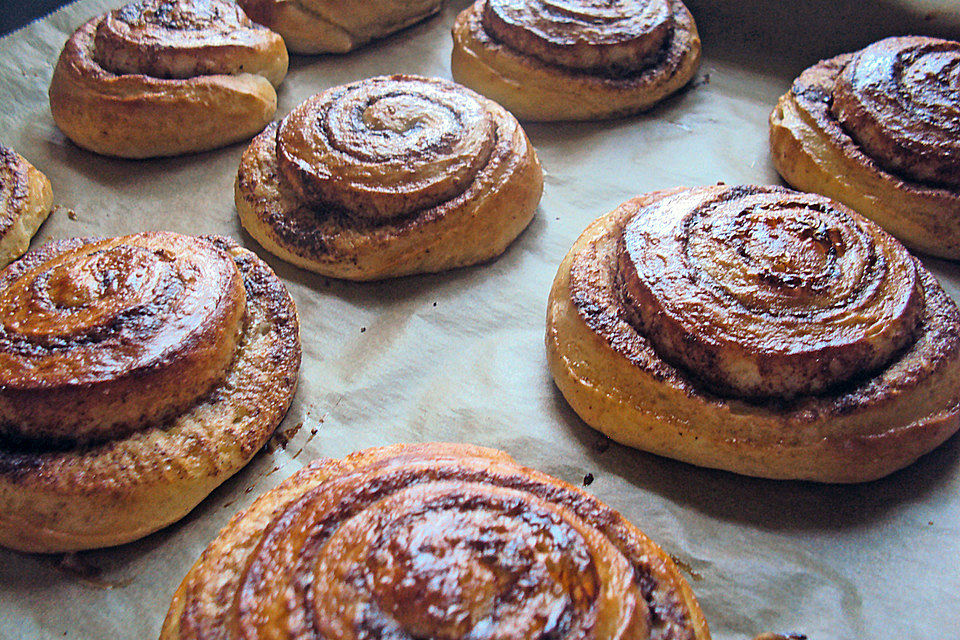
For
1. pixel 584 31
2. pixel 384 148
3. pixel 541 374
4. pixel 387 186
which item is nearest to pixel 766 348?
pixel 541 374

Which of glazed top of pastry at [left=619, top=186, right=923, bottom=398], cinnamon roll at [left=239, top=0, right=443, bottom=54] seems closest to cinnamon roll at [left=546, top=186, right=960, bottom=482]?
glazed top of pastry at [left=619, top=186, right=923, bottom=398]

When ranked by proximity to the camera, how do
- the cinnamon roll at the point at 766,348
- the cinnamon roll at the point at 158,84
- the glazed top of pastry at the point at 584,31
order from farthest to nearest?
the glazed top of pastry at the point at 584,31 → the cinnamon roll at the point at 158,84 → the cinnamon roll at the point at 766,348

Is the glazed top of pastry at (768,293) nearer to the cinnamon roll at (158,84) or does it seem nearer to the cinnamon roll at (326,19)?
the cinnamon roll at (158,84)

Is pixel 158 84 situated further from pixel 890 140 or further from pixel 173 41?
pixel 890 140

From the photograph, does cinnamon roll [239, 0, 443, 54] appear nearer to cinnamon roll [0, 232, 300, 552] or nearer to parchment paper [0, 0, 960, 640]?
parchment paper [0, 0, 960, 640]

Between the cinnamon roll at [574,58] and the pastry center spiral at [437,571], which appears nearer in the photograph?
the pastry center spiral at [437,571]

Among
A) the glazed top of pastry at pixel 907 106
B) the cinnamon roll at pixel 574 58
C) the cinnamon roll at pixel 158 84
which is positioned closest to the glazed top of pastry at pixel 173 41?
the cinnamon roll at pixel 158 84
